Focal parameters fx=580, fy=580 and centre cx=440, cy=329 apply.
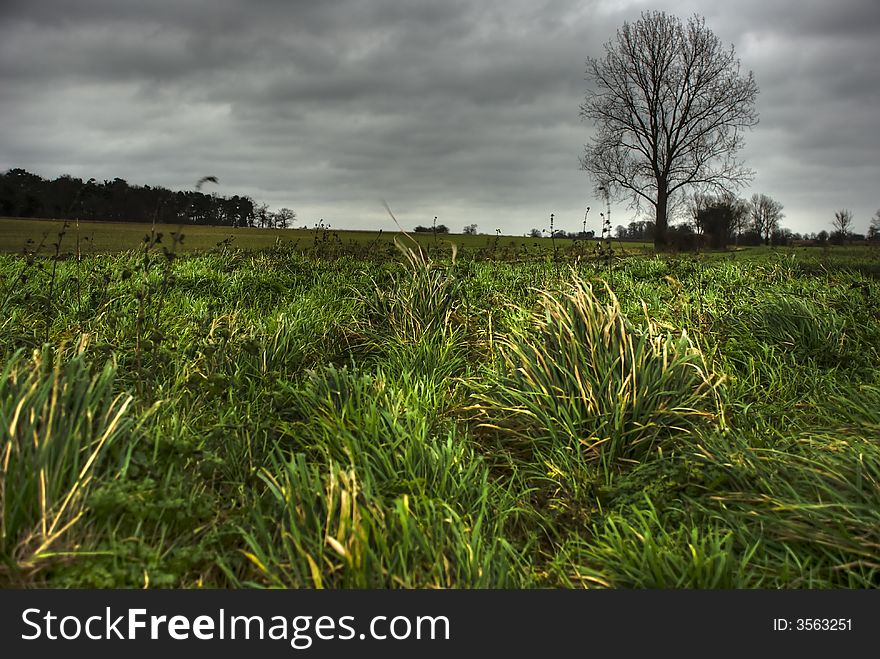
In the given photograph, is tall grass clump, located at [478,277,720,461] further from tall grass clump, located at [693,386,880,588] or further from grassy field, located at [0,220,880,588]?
tall grass clump, located at [693,386,880,588]

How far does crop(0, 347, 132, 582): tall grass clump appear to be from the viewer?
8.07 ft

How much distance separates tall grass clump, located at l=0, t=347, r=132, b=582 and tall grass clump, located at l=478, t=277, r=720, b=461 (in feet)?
8.18

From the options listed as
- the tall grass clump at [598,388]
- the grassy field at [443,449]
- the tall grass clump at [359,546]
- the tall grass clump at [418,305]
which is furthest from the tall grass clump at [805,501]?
the tall grass clump at [418,305]

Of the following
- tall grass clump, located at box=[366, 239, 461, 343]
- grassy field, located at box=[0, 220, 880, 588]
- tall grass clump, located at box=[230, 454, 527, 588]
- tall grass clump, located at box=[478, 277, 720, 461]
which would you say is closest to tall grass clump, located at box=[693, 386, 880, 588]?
grassy field, located at box=[0, 220, 880, 588]

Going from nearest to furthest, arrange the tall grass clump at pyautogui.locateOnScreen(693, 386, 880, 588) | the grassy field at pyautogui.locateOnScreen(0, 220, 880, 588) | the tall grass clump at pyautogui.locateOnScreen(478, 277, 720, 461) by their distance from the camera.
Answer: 1. the grassy field at pyautogui.locateOnScreen(0, 220, 880, 588)
2. the tall grass clump at pyautogui.locateOnScreen(693, 386, 880, 588)
3. the tall grass clump at pyautogui.locateOnScreen(478, 277, 720, 461)

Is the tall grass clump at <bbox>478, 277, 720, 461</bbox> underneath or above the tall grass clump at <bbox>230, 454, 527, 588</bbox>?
above

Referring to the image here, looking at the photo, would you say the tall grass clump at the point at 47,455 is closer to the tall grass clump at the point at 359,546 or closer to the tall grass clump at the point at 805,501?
the tall grass clump at the point at 359,546

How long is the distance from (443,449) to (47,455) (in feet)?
6.50

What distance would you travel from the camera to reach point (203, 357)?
4.85 m

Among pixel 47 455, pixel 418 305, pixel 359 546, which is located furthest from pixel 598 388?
pixel 47 455

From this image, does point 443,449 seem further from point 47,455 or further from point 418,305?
point 418,305

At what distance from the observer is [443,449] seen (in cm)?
341

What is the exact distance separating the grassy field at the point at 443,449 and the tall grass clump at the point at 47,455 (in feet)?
0.05

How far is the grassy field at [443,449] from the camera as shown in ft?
8.51
